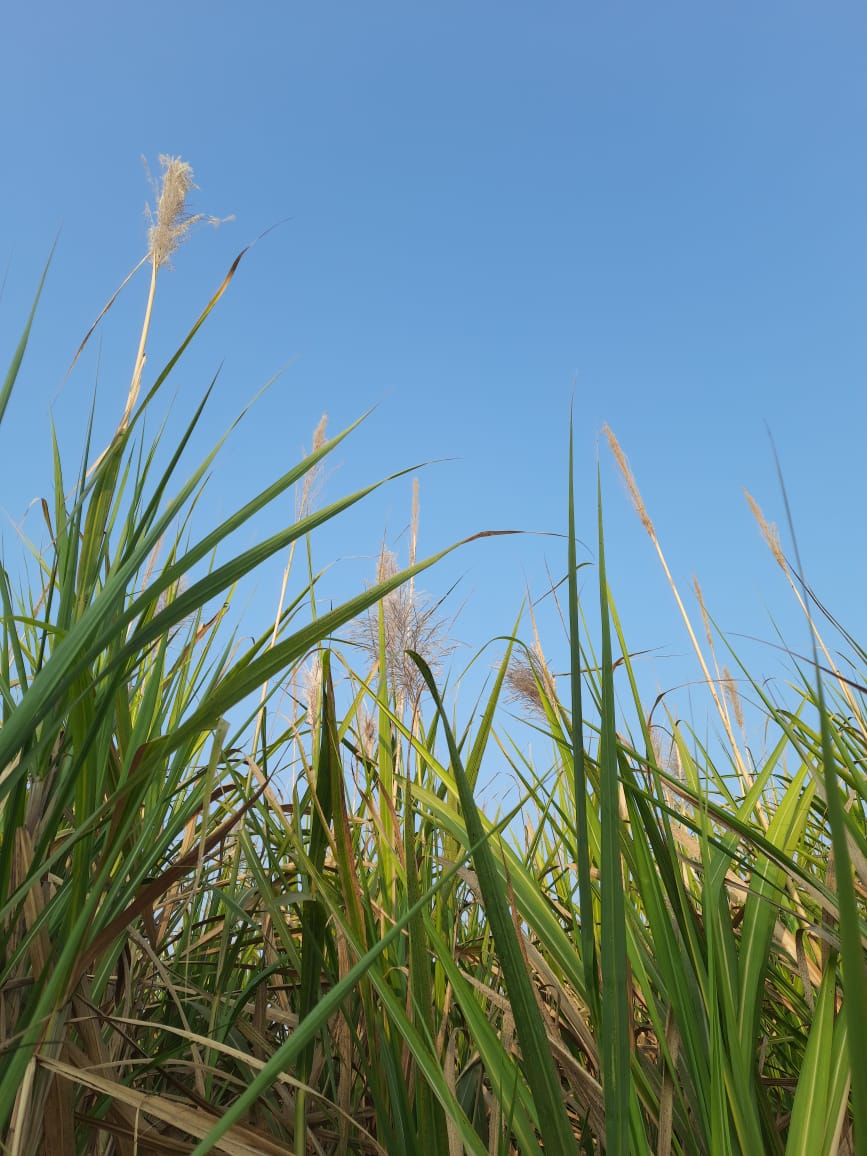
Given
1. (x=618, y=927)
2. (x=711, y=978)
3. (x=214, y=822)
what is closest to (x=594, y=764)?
(x=711, y=978)

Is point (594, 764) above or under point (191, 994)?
above

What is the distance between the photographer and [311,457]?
0.75 metres

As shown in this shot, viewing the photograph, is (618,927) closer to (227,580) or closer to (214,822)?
(227,580)

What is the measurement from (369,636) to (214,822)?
487 mm

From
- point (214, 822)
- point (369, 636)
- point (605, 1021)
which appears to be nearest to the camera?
point (605, 1021)

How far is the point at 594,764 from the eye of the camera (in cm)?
110

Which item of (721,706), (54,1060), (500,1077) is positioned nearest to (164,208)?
(54,1060)

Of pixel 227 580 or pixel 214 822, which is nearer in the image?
pixel 227 580

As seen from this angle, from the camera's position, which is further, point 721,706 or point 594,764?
point 721,706

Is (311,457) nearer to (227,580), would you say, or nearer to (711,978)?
(227,580)

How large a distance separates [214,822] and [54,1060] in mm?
692

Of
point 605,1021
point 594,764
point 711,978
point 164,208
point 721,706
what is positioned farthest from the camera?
point 721,706

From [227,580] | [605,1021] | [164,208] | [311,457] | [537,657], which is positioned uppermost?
[164,208]

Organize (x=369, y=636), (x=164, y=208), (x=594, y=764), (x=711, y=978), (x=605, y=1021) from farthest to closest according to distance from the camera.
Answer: (x=369, y=636), (x=164, y=208), (x=594, y=764), (x=711, y=978), (x=605, y=1021)
